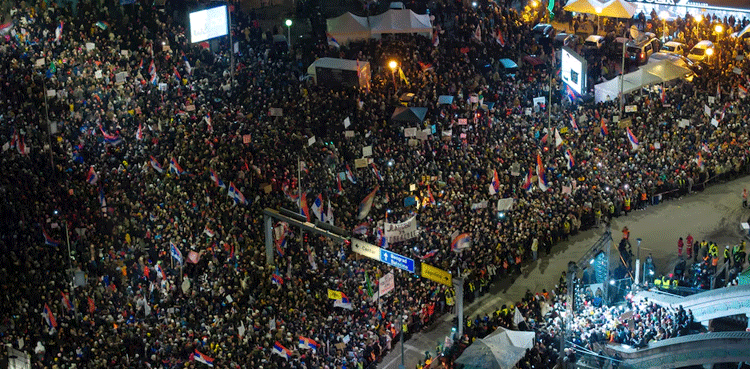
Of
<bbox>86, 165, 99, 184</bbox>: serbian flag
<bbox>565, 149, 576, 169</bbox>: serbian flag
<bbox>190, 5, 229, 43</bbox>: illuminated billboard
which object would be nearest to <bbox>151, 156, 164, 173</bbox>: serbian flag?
<bbox>86, 165, 99, 184</bbox>: serbian flag

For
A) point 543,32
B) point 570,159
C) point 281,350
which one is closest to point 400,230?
point 281,350

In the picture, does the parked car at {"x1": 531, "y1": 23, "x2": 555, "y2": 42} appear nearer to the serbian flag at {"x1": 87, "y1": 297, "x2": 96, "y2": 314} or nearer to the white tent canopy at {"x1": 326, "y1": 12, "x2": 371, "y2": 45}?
the white tent canopy at {"x1": 326, "y1": 12, "x2": 371, "y2": 45}

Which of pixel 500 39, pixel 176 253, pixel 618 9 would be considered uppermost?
pixel 618 9

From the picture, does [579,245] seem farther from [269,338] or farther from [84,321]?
[84,321]

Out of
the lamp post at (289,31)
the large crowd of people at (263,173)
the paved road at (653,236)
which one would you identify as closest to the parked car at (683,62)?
the large crowd of people at (263,173)

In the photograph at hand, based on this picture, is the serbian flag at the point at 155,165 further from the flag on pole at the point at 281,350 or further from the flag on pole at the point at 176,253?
the flag on pole at the point at 281,350

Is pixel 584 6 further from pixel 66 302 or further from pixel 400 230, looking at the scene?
pixel 66 302
